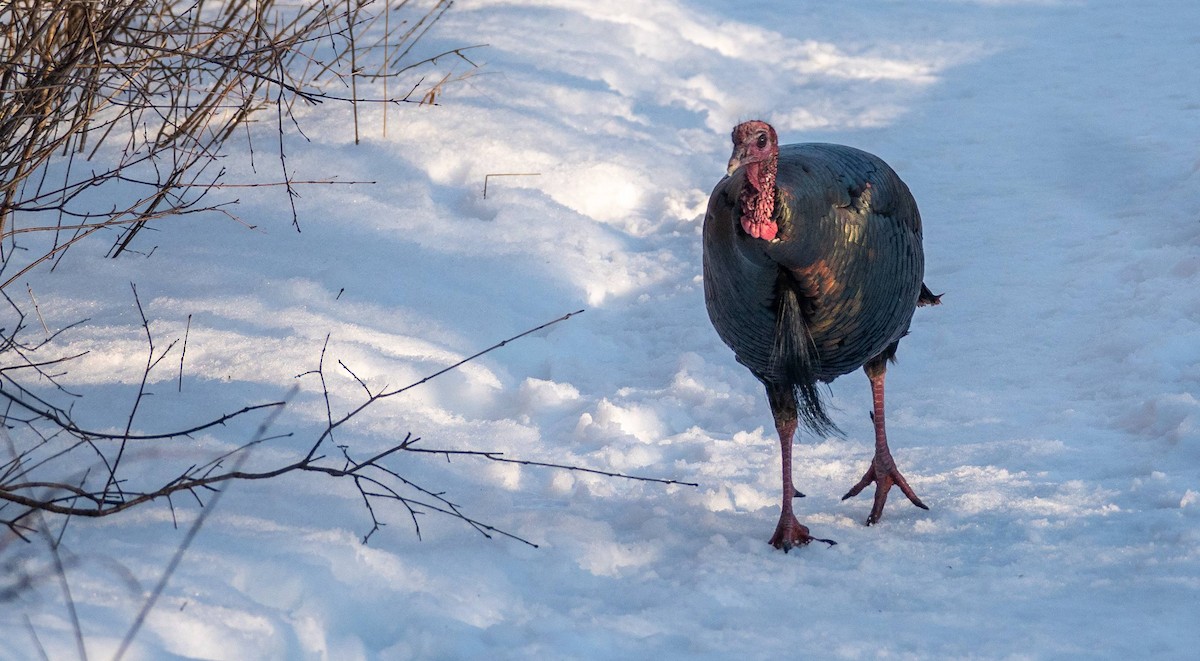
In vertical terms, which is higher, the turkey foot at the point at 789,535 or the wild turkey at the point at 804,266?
the wild turkey at the point at 804,266

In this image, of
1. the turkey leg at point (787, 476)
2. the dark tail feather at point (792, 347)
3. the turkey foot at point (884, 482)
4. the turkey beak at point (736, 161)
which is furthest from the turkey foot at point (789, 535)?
the turkey beak at point (736, 161)

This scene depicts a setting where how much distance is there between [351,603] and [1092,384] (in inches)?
106

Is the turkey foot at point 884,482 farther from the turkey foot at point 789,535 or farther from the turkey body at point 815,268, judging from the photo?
the turkey body at point 815,268

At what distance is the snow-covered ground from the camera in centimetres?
269

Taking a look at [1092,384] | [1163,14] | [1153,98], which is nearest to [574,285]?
[1092,384]

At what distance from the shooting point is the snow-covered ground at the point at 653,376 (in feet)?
8.81

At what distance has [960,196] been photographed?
5730mm

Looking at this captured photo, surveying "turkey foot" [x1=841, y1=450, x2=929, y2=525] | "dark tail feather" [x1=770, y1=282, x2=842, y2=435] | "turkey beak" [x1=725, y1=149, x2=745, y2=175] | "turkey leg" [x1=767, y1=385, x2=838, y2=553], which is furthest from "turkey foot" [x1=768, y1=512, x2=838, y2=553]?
"turkey beak" [x1=725, y1=149, x2=745, y2=175]

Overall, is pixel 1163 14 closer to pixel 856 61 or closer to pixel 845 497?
pixel 856 61

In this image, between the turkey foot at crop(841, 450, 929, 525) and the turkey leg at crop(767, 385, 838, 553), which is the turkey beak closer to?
the turkey leg at crop(767, 385, 838, 553)

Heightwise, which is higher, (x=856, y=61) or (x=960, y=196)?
(x=856, y=61)

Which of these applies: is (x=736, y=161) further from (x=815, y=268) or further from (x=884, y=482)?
(x=884, y=482)

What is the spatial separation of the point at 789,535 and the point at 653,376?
4.19 ft

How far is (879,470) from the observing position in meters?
3.46
